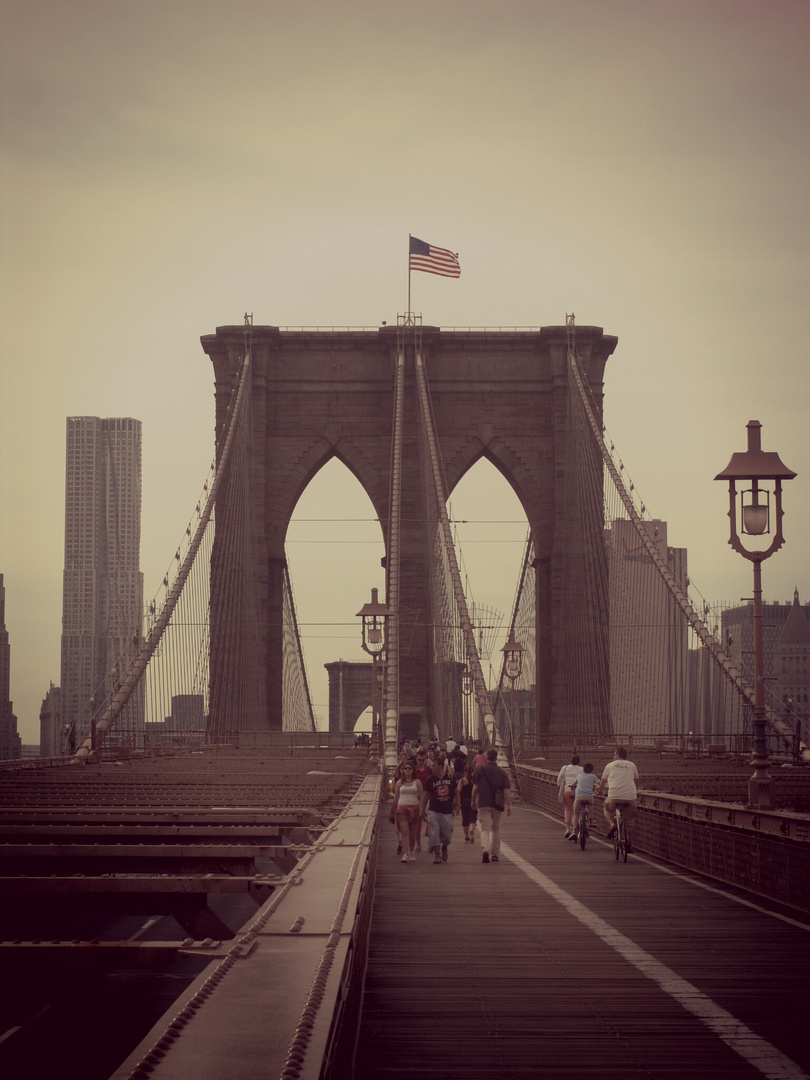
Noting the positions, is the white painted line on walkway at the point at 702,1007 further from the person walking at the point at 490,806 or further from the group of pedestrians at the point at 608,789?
the group of pedestrians at the point at 608,789

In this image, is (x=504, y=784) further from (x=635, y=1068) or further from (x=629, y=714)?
(x=629, y=714)

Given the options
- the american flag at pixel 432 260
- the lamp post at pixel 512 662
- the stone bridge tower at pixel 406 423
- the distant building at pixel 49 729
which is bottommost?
the distant building at pixel 49 729

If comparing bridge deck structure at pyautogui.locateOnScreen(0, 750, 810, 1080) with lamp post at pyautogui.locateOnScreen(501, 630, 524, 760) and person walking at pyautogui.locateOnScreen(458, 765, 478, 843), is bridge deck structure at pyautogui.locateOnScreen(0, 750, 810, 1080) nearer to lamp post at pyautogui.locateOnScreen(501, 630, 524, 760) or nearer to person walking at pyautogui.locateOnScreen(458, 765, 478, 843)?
person walking at pyautogui.locateOnScreen(458, 765, 478, 843)

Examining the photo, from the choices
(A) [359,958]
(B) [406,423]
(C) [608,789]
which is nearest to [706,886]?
(C) [608,789]

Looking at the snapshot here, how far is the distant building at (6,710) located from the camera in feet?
131

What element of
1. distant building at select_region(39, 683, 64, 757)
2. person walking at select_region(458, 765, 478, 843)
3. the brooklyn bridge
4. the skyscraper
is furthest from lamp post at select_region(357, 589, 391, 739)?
the skyscraper

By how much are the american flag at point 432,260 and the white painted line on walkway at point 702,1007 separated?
4721 centimetres

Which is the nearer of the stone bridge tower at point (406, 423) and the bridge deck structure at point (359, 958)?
the bridge deck structure at point (359, 958)

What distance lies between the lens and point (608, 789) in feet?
57.0

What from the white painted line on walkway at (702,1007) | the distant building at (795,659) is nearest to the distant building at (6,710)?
the white painted line on walkway at (702,1007)

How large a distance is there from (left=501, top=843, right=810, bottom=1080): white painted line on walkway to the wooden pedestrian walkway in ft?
0.04

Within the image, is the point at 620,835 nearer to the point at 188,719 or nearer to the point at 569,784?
the point at 569,784

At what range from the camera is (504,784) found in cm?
1711

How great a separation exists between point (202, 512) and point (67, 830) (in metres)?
43.5
